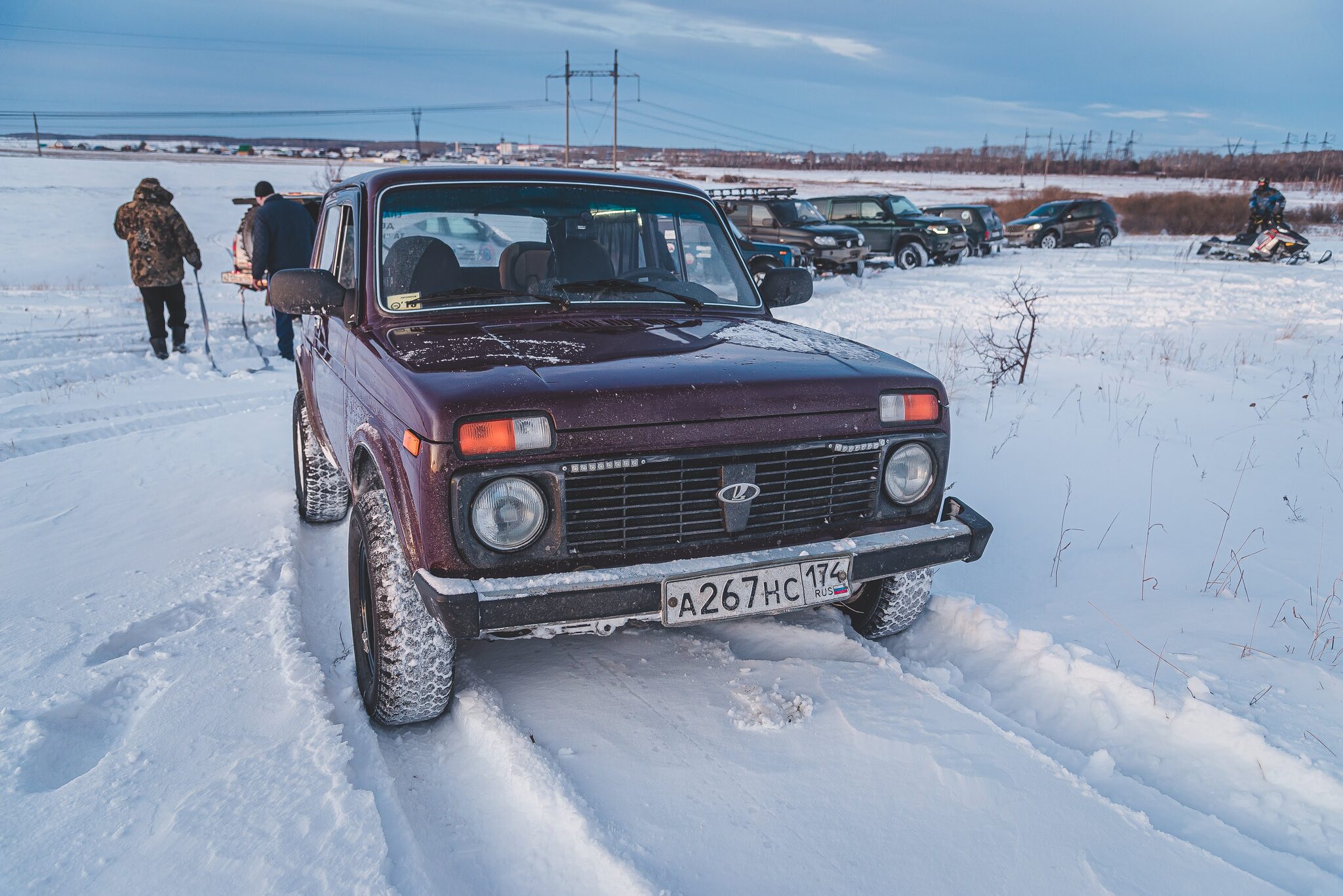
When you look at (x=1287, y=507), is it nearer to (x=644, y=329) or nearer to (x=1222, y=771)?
(x=1222, y=771)

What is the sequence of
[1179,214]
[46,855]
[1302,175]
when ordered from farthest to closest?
[1302,175], [1179,214], [46,855]

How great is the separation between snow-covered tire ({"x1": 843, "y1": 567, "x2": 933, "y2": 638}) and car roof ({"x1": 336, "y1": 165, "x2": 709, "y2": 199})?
6.54 ft

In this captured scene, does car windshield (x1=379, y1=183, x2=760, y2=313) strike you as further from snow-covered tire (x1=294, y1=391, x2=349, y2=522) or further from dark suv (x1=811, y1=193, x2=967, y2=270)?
dark suv (x1=811, y1=193, x2=967, y2=270)

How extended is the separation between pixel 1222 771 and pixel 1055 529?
2.03m

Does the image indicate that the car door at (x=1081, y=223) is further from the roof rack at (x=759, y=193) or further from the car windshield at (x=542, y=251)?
the car windshield at (x=542, y=251)

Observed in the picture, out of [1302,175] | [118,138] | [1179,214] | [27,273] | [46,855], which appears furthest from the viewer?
[118,138]

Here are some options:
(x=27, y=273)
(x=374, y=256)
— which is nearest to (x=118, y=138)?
(x=27, y=273)

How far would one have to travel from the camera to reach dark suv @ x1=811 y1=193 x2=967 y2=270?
64.6ft

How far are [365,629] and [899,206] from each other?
763 inches

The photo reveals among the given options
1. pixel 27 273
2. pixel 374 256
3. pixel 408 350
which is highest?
pixel 374 256

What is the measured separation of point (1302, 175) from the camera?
169ft

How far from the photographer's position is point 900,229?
1977cm

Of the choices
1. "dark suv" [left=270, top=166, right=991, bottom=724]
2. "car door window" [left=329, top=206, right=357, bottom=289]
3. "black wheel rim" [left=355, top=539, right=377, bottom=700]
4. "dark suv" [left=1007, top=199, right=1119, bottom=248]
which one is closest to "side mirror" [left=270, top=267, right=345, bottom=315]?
"dark suv" [left=270, top=166, right=991, bottom=724]

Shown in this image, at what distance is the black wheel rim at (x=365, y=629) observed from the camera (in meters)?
2.83
